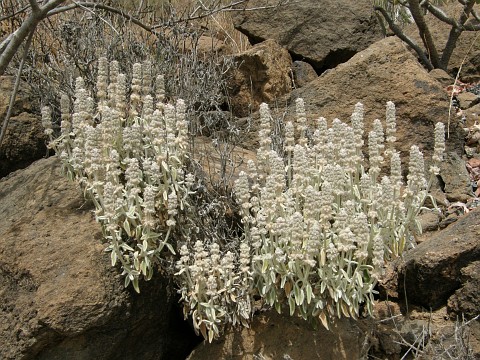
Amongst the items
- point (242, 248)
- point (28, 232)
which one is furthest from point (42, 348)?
point (242, 248)

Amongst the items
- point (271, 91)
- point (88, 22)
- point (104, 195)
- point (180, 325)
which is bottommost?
point (180, 325)

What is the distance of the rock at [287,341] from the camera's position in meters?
3.64

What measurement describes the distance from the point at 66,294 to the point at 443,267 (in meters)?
1.94

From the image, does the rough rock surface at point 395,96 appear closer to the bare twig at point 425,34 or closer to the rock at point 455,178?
the rock at point 455,178

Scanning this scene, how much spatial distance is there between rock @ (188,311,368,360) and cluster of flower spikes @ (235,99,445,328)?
0.09 meters

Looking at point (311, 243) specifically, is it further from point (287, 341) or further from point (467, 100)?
point (467, 100)

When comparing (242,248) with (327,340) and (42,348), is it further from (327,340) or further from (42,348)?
(42,348)

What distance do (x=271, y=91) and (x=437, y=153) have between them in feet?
7.25

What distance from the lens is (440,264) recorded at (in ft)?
12.3

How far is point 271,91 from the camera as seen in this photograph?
5.66 meters

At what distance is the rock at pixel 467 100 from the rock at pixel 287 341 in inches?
108

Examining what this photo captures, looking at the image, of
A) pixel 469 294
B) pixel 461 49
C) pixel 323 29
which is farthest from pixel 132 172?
pixel 461 49

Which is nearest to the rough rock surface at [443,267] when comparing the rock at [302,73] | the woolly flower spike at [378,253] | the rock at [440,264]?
the rock at [440,264]

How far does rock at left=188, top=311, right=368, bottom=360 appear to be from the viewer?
11.9ft
